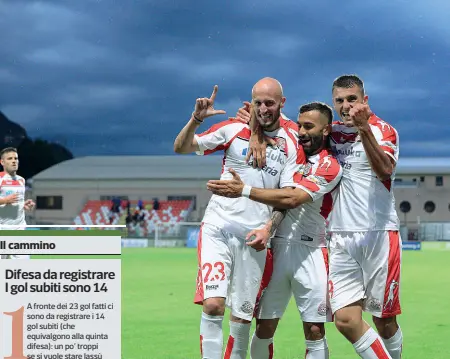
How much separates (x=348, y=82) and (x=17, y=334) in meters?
3.01

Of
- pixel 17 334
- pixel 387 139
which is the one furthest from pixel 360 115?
pixel 17 334

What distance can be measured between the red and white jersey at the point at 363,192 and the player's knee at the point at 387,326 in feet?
2.39

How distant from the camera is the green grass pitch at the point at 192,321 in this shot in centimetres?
776

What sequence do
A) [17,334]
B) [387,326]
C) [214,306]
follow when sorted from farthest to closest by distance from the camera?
1. [387,326]
2. [214,306]
3. [17,334]

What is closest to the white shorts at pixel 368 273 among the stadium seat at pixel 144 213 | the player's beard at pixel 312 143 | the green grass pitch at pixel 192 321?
the player's beard at pixel 312 143

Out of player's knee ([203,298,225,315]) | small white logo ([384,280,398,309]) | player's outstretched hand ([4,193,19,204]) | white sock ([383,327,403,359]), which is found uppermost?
player's outstretched hand ([4,193,19,204])

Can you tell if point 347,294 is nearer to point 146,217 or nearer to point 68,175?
point 146,217

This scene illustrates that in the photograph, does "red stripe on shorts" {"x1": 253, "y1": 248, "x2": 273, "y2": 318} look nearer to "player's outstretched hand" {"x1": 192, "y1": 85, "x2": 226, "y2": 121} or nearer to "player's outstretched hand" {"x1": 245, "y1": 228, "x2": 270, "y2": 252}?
"player's outstretched hand" {"x1": 245, "y1": 228, "x2": 270, "y2": 252}

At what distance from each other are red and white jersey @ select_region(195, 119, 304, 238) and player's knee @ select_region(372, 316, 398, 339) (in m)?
1.21

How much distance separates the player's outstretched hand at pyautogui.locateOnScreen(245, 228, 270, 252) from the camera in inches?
213

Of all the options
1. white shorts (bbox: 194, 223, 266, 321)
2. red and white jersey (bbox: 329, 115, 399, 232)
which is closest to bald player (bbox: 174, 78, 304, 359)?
white shorts (bbox: 194, 223, 266, 321)

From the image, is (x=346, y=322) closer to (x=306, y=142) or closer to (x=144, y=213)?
(x=306, y=142)

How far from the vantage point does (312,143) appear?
5770mm

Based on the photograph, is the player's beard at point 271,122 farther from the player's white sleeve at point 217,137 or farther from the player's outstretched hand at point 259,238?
the player's outstretched hand at point 259,238
